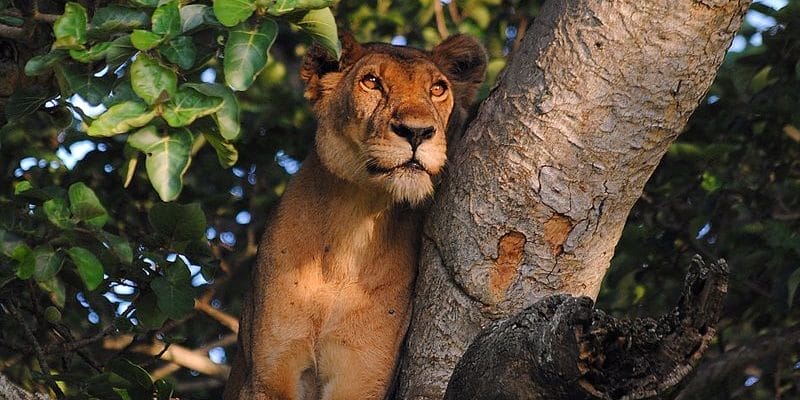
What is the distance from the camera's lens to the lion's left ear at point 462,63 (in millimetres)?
5629

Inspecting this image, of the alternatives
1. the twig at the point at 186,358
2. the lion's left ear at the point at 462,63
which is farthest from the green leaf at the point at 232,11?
the twig at the point at 186,358

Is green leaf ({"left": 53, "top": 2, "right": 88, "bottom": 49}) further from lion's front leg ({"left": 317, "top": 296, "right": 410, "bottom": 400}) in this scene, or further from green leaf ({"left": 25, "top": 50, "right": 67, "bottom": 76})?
lion's front leg ({"left": 317, "top": 296, "right": 410, "bottom": 400})

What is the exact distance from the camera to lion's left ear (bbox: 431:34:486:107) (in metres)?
5.63

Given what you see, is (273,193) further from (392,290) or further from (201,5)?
(201,5)

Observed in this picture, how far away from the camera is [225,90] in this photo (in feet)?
13.9

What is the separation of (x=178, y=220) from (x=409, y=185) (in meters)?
1.03

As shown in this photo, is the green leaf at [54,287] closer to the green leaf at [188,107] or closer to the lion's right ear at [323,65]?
the green leaf at [188,107]

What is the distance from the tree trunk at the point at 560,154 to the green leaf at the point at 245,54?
0.96 m

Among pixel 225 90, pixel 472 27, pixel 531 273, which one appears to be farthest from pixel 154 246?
pixel 472 27

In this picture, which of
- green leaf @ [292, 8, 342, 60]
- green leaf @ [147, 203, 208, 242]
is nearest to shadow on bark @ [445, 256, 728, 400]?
green leaf @ [292, 8, 342, 60]

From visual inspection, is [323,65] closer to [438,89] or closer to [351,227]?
[438,89]

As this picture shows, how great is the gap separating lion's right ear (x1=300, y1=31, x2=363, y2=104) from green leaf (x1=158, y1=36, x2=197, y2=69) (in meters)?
1.30

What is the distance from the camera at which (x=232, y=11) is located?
401cm

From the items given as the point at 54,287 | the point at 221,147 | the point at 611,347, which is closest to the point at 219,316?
the point at 54,287
